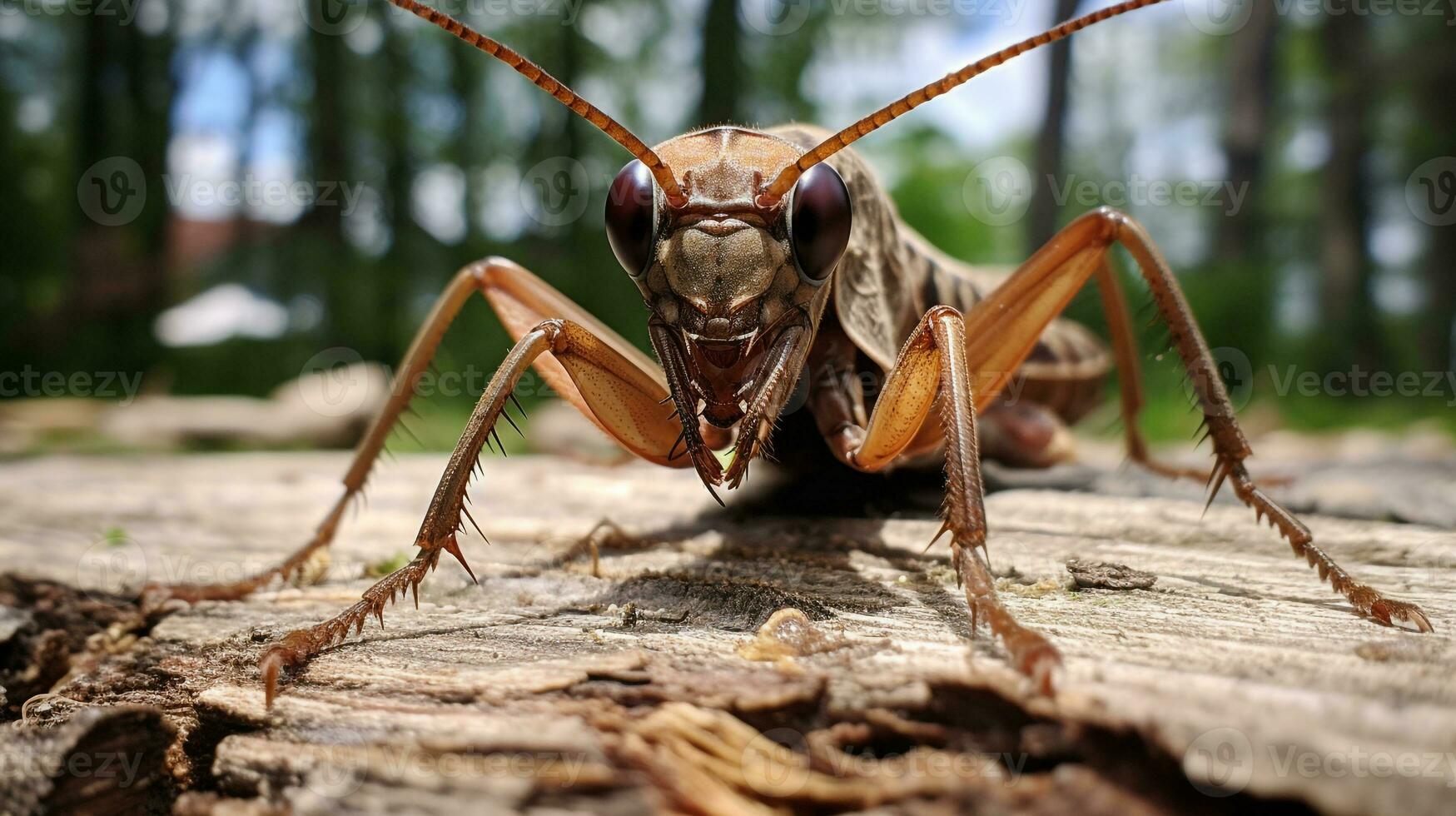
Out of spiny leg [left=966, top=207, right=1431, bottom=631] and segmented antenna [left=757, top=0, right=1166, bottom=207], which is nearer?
segmented antenna [left=757, top=0, right=1166, bottom=207]

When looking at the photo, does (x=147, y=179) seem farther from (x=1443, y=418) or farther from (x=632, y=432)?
(x=1443, y=418)

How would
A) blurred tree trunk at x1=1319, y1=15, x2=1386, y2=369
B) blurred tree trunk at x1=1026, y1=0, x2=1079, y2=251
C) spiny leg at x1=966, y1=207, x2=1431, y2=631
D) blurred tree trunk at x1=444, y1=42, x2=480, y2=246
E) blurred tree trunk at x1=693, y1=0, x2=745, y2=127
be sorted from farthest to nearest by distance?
1. blurred tree trunk at x1=444, y1=42, x2=480, y2=246
2. blurred tree trunk at x1=1319, y1=15, x2=1386, y2=369
3. blurred tree trunk at x1=693, y1=0, x2=745, y2=127
4. blurred tree trunk at x1=1026, y1=0, x2=1079, y2=251
5. spiny leg at x1=966, y1=207, x2=1431, y2=631

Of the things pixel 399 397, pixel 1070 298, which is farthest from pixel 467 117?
pixel 1070 298

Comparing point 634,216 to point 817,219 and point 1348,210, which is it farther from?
point 1348,210

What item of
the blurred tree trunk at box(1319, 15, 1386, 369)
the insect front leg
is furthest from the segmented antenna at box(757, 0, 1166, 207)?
the blurred tree trunk at box(1319, 15, 1386, 369)

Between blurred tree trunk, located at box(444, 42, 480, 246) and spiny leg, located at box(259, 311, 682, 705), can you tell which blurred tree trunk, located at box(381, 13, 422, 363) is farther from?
spiny leg, located at box(259, 311, 682, 705)

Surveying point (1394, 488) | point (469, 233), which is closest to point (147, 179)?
point (469, 233)

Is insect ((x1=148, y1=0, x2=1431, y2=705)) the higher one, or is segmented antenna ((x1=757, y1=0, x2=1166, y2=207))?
segmented antenna ((x1=757, y1=0, x2=1166, y2=207))
